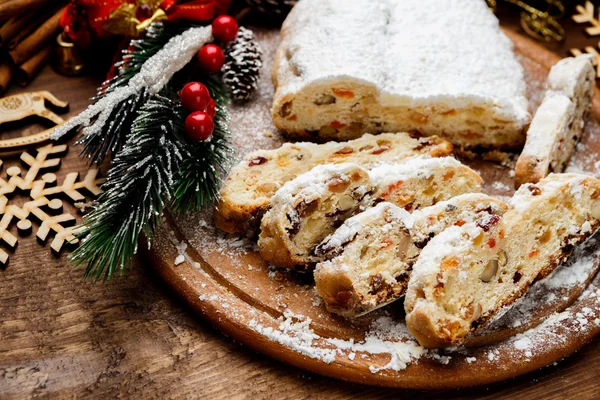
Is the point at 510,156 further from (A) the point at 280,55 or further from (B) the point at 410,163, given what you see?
(A) the point at 280,55

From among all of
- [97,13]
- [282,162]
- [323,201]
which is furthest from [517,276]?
[97,13]

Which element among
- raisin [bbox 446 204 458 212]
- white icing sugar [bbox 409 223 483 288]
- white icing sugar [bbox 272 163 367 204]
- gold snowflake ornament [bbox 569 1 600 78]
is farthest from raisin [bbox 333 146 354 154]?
gold snowflake ornament [bbox 569 1 600 78]

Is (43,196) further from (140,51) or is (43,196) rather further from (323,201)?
(323,201)

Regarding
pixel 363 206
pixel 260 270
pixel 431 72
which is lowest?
pixel 260 270

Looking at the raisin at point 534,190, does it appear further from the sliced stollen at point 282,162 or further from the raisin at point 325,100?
the raisin at point 325,100

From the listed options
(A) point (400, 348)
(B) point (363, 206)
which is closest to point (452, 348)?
(A) point (400, 348)

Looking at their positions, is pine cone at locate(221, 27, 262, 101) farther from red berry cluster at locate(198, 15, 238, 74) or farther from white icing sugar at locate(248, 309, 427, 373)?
white icing sugar at locate(248, 309, 427, 373)
